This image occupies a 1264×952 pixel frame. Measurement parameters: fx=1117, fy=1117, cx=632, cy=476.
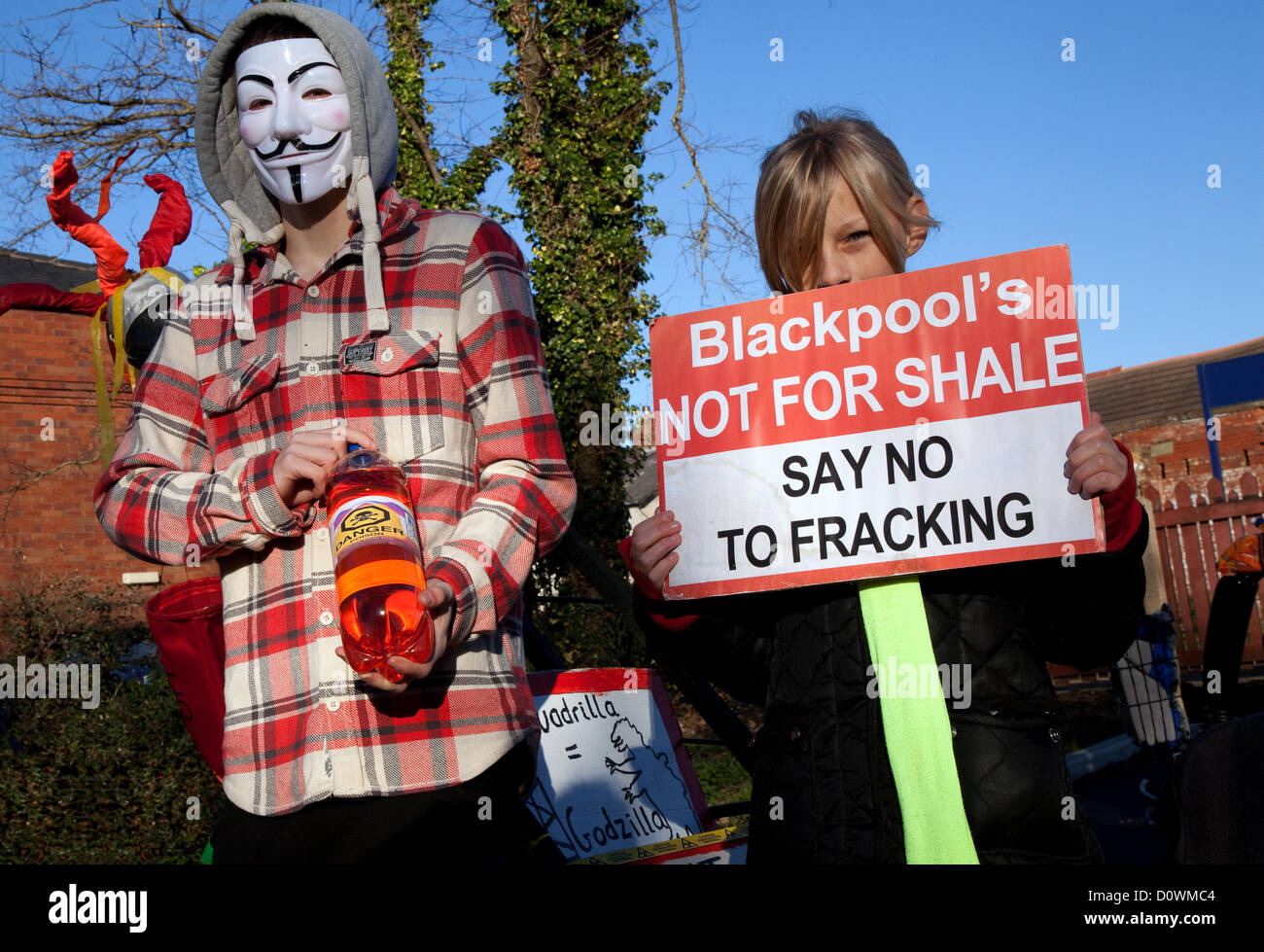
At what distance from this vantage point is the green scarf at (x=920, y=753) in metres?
2.00

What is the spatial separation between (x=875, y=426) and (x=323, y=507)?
1150mm

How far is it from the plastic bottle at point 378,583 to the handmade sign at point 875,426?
2.08 ft

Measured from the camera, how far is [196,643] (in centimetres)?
238

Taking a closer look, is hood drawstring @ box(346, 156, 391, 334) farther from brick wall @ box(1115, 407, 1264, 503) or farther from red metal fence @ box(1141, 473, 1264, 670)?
brick wall @ box(1115, 407, 1264, 503)

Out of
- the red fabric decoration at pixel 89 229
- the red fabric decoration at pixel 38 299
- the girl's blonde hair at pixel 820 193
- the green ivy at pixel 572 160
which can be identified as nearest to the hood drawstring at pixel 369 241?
the girl's blonde hair at pixel 820 193

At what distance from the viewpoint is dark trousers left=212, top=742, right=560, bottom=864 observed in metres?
2.06

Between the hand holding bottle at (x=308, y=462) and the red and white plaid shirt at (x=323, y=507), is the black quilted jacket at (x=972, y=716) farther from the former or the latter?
the hand holding bottle at (x=308, y=462)

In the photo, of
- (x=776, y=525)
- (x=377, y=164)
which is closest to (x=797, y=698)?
(x=776, y=525)

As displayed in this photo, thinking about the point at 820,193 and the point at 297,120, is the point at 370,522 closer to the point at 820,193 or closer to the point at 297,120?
the point at 297,120

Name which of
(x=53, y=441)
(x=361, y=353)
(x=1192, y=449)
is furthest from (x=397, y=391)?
(x=1192, y=449)

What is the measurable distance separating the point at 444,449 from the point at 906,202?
3.93 ft

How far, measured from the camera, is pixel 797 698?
7.27ft

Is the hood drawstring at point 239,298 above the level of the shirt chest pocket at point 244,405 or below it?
above
